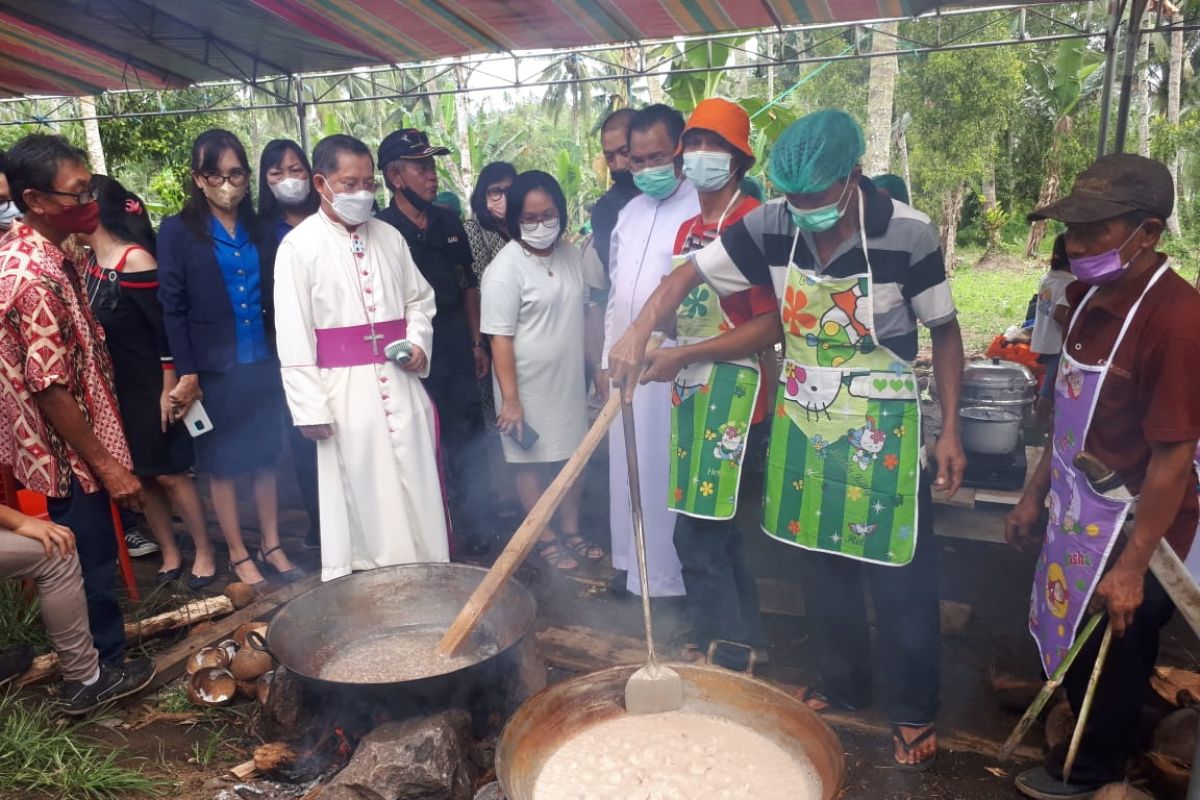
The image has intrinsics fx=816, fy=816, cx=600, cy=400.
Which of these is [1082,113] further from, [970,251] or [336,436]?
[336,436]

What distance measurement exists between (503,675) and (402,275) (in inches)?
76.6

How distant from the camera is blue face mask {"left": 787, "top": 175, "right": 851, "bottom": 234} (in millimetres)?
2520

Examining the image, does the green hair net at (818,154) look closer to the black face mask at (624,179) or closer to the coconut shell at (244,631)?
the black face mask at (624,179)

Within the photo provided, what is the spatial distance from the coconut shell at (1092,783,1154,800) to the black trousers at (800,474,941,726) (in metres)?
0.59

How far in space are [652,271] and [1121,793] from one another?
2514mm

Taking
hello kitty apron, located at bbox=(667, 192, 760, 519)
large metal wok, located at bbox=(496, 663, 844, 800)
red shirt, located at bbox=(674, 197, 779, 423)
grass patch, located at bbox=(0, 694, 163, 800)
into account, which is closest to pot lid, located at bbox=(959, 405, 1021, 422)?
red shirt, located at bbox=(674, 197, 779, 423)

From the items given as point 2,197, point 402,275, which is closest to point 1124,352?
point 402,275

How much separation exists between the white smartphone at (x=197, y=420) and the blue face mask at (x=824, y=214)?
3.12 metres

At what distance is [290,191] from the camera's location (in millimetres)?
4234

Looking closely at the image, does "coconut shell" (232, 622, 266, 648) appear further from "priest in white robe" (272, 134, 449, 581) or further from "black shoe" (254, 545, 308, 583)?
"black shoe" (254, 545, 308, 583)

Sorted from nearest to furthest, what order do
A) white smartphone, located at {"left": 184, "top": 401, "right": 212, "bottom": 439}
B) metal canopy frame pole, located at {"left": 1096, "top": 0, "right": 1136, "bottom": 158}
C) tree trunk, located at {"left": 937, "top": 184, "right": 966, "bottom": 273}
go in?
white smartphone, located at {"left": 184, "top": 401, "right": 212, "bottom": 439}
metal canopy frame pole, located at {"left": 1096, "top": 0, "right": 1136, "bottom": 158}
tree trunk, located at {"left": 937, "top": 184, "right": 966, "bottom": 273}

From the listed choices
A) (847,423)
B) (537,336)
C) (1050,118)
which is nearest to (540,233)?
(537,336)

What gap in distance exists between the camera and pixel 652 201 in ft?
12.5

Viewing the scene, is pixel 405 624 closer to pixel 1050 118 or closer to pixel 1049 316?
pixel 1049 316
